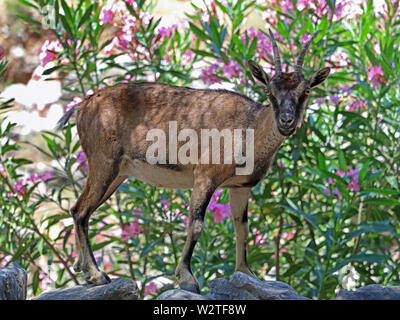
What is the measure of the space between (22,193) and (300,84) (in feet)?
12.5

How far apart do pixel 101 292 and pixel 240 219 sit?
1.38 metres

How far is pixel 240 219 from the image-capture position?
541 centimetres

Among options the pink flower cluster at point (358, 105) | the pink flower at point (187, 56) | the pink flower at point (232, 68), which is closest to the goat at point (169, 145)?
the pink flower at point (232, 68)

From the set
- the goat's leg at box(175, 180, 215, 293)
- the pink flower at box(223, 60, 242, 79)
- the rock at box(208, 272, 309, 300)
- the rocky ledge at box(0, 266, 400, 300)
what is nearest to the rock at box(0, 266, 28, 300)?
the rocky ledge at box(0, 266, 400, 300)

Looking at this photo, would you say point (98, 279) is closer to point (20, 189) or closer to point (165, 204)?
point (165, 204)

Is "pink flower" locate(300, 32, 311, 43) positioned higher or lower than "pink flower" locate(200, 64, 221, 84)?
higher

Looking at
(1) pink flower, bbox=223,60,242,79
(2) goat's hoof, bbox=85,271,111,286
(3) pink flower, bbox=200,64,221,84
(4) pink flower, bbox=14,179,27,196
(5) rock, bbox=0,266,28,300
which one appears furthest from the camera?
(3) pink flower, bbox=200,64,221,84

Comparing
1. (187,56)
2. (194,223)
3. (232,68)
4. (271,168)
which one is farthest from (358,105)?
(194,223)

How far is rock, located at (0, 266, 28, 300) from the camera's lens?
4.89 m

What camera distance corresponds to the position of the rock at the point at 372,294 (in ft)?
15.5

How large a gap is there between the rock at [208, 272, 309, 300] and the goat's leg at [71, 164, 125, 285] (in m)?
1.03

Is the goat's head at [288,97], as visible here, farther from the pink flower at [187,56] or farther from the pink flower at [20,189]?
the pink flower at [20,189]

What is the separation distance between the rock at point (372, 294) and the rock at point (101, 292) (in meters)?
1.78

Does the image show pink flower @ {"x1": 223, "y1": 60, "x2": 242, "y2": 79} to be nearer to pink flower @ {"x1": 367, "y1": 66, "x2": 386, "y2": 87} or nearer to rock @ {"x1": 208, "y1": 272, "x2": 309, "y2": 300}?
pink flower @ {"x1": 367, "y1": 66, "x2": 386, "y2": 87}
